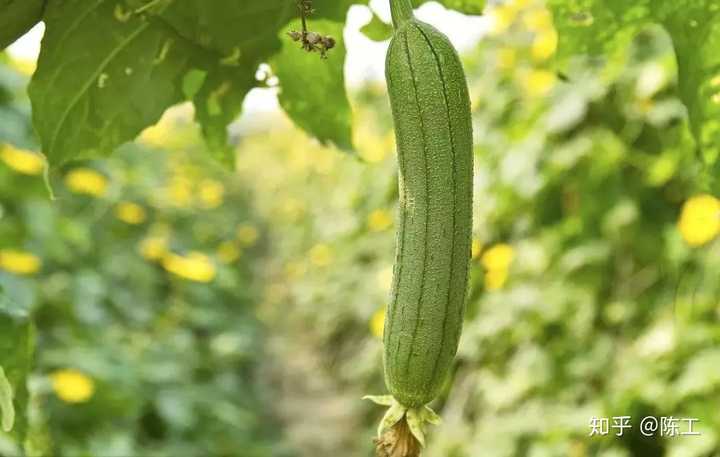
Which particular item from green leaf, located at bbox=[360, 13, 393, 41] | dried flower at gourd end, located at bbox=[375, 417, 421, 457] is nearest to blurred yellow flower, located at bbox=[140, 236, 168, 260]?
green leaf, located at bbox=[360, 13, 393, 41]

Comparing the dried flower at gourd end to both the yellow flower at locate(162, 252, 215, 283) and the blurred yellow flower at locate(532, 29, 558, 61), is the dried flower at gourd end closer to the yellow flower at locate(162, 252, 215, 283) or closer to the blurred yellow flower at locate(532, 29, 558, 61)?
the blurred yellow flower at locate(532, 29, 558, 61)

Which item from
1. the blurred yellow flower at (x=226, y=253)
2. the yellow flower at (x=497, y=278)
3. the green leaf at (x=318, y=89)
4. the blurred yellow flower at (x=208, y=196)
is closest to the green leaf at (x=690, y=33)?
the green leaf at (x=318, y=89)

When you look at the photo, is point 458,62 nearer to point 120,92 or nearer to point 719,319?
point 120,92

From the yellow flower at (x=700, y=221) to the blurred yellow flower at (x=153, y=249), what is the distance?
10.3 ft

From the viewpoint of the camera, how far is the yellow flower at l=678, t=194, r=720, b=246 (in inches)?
99.4

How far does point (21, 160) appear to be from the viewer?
3684 mm

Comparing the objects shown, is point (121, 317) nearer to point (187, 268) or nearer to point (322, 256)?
point (187, 268)

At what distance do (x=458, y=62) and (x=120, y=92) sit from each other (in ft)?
1.55

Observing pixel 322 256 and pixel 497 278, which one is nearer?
pixel 497 278

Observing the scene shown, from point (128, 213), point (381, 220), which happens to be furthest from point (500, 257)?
point (128, 213)

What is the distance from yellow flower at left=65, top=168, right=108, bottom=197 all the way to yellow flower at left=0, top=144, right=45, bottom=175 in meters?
0.84

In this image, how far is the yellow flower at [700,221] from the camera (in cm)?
253

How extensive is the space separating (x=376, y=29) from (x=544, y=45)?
2.48m

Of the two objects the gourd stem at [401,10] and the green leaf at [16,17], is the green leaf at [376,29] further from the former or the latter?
the green leaf at [16,17]
